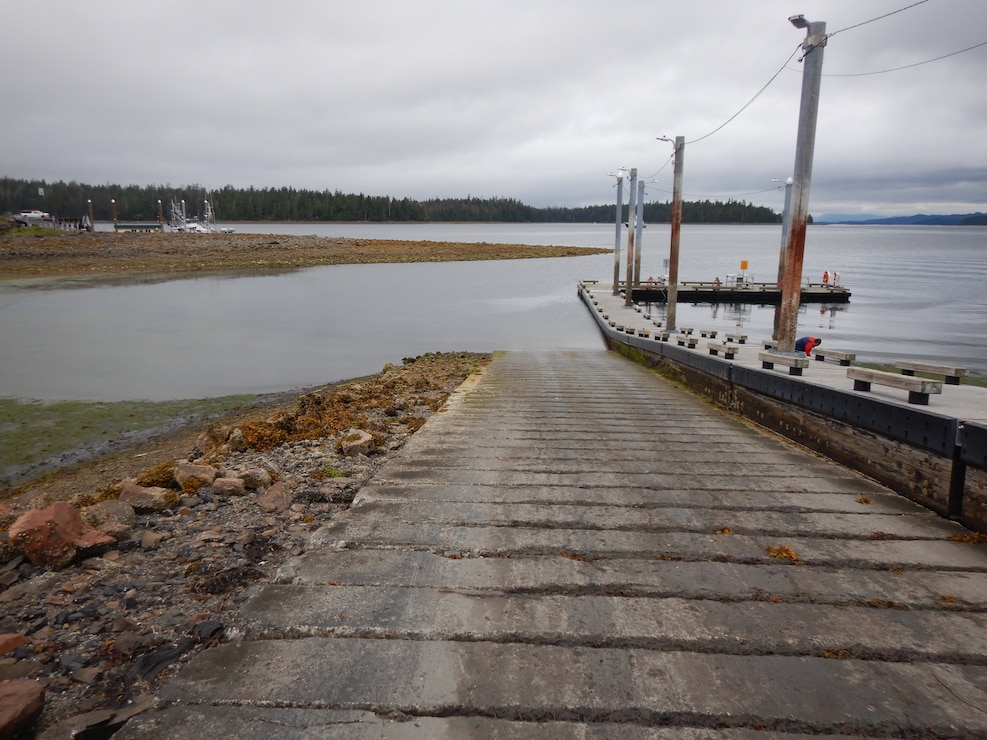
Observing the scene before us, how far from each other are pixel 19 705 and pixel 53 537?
169cm

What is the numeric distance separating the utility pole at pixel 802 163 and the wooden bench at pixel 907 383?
11.9 feet

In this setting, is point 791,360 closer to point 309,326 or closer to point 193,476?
point 193,476

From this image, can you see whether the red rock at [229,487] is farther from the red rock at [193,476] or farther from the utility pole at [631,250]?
the utility pole at [631,250]

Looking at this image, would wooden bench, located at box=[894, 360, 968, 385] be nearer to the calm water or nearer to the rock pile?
the rock pile

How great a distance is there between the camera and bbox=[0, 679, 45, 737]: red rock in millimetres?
2324

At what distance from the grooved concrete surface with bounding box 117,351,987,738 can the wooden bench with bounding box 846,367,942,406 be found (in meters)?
0.78

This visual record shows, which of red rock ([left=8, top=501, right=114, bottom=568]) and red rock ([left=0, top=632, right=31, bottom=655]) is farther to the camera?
red rock ([left=8, top=501, right=114, bottom=568])

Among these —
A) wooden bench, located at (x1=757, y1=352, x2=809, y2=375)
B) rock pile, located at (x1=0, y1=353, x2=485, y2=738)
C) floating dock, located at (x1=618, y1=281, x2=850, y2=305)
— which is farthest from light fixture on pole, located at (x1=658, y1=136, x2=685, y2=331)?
floating dock, located at (x1=618, y1=281, x2=850, y2=305)

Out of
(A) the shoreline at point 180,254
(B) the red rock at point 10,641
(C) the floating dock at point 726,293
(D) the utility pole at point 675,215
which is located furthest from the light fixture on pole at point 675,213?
(A) the shoreline at point 180,254

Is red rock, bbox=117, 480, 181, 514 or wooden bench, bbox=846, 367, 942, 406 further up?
wooden bench, bbox=846, 367, 942, 406

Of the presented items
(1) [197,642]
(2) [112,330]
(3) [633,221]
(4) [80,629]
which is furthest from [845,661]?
(3) [633,221]

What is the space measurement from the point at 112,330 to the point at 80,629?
2480cm

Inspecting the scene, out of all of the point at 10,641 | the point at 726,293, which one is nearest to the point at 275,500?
the point at 10,641

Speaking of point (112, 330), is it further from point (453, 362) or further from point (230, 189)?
point (230, 189)
